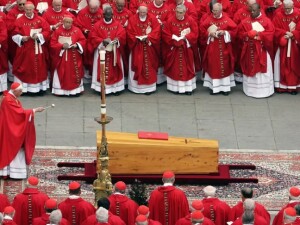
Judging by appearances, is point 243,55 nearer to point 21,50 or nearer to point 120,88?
point 120,88

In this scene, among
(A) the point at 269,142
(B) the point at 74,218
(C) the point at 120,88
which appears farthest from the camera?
(C) the point at 120,88

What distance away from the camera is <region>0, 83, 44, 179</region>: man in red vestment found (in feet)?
106

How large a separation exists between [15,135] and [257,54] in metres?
7.46

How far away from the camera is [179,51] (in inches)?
1455

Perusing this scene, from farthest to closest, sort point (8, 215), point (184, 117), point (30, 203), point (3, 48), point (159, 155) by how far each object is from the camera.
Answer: point (3, 48)
point (184, 117)
point (159, 155)
point (30, 203)
point (8, 215)

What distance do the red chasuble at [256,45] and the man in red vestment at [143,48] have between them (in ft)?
7.01

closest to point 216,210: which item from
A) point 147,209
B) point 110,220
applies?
point 147,209

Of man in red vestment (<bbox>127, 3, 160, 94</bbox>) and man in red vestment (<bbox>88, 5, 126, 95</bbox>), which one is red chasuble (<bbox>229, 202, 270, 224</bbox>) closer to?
man in red vestment (<bbox>88, 5, 126, 95</bbox>)

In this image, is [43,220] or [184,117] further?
[184,117]

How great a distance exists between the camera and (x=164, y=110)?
36.5m

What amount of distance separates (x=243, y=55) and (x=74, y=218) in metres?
9.48

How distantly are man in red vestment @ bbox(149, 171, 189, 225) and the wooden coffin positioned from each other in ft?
7.89

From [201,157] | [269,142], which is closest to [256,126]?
[269,142]

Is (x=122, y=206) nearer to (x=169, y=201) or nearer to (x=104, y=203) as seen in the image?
(x=169, y=201)
